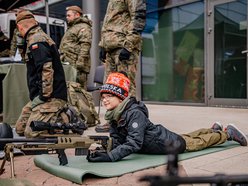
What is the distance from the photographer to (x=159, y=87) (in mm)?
8031

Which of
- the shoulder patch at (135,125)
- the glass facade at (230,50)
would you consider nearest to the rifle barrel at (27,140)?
the shoulder patch at (135,125)

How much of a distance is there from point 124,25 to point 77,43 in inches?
56.1

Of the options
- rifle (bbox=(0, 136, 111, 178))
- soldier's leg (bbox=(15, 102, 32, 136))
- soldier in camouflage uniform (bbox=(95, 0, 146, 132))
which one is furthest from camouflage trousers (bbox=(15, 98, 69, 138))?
rifle (bbox=(0, 136, 111, 178))

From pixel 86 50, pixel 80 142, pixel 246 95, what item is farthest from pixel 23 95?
pixel 246 95

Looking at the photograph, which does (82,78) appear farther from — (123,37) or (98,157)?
(98,157)

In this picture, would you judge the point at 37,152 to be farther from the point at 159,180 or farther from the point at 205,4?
the point at 205,4

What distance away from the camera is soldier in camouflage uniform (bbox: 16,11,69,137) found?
10.2ft

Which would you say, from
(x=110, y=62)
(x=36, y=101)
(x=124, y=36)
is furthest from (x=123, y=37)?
(x=36, y=101)

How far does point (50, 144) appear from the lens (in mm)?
2020

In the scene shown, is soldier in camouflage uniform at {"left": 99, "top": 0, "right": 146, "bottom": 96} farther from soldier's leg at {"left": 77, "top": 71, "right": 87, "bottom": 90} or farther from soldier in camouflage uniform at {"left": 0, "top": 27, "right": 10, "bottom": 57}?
soldier in camouflage uniform at {"left": 0, "top": 27, "right": 10, "bottom": 57}

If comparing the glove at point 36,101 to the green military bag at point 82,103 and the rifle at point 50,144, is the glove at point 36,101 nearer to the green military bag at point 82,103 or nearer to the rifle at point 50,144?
the green military bag at point 82,103

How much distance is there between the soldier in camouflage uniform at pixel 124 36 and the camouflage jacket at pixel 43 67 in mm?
681

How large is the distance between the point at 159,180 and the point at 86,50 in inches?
177

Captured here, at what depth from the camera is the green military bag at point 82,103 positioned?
4.07 m
